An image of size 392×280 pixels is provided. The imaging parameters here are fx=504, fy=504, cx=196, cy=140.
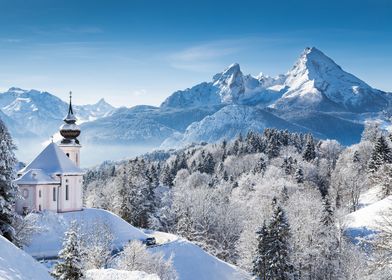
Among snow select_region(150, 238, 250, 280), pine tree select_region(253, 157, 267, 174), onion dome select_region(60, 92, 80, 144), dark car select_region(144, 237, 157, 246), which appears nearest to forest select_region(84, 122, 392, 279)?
pine tree select_region(253, 157, 267, 174)

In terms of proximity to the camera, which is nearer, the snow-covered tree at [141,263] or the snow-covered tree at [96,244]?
the snow-covered tree at [96,244]

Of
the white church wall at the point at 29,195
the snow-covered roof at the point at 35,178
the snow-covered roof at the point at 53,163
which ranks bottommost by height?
the white church wall at the point at 29,195

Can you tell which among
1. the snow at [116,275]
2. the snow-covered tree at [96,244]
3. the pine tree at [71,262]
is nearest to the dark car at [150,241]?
the snow-covered tree at [96,244]

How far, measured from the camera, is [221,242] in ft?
213

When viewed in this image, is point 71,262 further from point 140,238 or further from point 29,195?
point 29,195

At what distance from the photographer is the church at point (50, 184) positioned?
4799 centimetres

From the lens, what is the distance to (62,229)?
45.7 meters

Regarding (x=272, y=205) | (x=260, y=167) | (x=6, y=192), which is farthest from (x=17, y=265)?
(x=260, y=167)

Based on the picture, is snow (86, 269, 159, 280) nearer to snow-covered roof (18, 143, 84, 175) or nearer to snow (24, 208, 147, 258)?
snow (24, 208, 147, 258)

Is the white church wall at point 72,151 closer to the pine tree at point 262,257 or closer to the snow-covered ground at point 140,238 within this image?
the snow-covered ground at point 140,238

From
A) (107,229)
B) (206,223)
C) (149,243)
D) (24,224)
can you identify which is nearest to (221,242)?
(206,223)

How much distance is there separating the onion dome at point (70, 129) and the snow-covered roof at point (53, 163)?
5.69m

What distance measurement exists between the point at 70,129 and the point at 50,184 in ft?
32.5

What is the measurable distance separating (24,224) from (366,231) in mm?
37351
